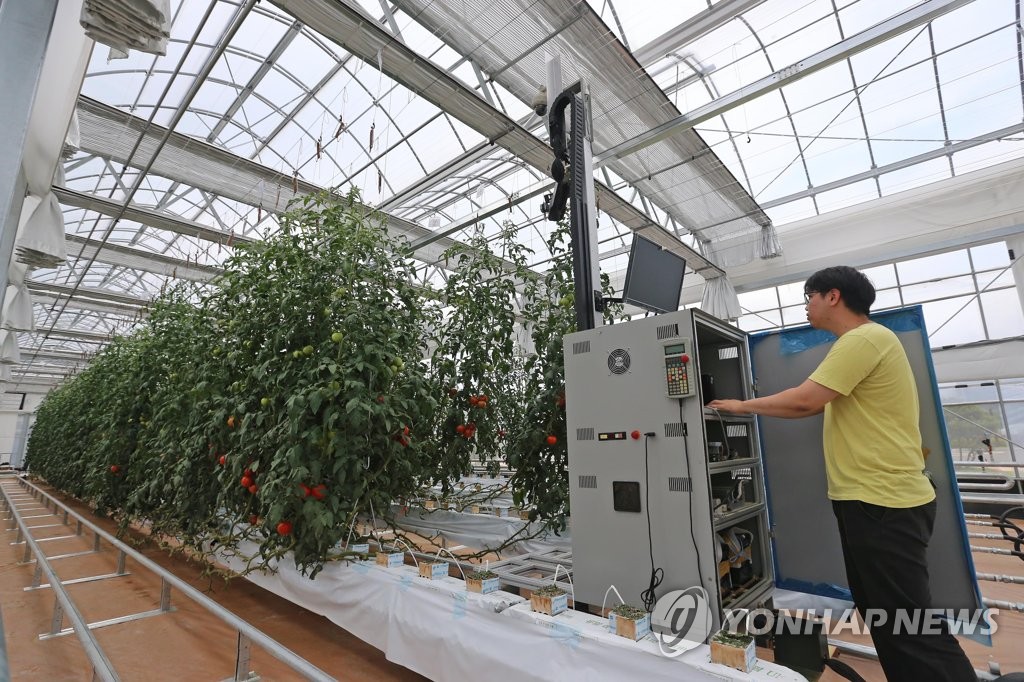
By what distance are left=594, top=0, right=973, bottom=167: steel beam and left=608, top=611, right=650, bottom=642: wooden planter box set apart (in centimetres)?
449

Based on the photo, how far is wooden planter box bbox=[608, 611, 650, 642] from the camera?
5.20 ft

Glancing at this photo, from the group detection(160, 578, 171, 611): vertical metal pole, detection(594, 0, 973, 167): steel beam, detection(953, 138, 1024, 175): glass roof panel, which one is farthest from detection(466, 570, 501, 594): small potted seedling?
detection(953, 138, 1024, 175): glass roof panel

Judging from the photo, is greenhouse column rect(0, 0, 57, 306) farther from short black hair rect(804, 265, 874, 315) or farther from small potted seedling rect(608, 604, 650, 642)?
short black hair rect(804, 265, 874, 315)

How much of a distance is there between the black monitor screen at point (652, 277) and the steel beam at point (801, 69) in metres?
2.78

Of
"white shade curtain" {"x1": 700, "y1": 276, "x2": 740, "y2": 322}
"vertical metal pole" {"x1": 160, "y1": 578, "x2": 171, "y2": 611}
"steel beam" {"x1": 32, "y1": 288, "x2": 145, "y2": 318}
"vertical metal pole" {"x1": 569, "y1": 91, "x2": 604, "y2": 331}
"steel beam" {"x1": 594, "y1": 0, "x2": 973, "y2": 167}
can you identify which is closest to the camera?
"vertical metal pole" {"x1": 569, "y1": 91, "x2": 604, "y2": 331}

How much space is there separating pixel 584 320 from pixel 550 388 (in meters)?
0.58

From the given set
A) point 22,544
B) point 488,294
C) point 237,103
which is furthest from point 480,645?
point 237,103

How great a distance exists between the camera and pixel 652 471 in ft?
6.33

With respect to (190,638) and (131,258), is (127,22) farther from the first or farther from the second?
(131,258)

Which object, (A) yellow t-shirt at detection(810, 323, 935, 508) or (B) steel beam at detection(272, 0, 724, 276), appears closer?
(A) yellow t-shirt at detection(810, 323, 935, 508)

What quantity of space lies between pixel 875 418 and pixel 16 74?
95.8 inches

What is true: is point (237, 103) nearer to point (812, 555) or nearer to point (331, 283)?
point (331, 283)

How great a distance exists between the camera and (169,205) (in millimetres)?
8047

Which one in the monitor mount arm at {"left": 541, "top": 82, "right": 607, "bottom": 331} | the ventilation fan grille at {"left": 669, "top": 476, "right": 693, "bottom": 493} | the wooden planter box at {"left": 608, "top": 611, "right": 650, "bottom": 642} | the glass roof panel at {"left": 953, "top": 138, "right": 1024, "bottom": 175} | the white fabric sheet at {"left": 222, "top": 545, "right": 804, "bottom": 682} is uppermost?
the glass roof panel at {"left": 953, "top": 138, "right": 1024, "bottom": 175}
